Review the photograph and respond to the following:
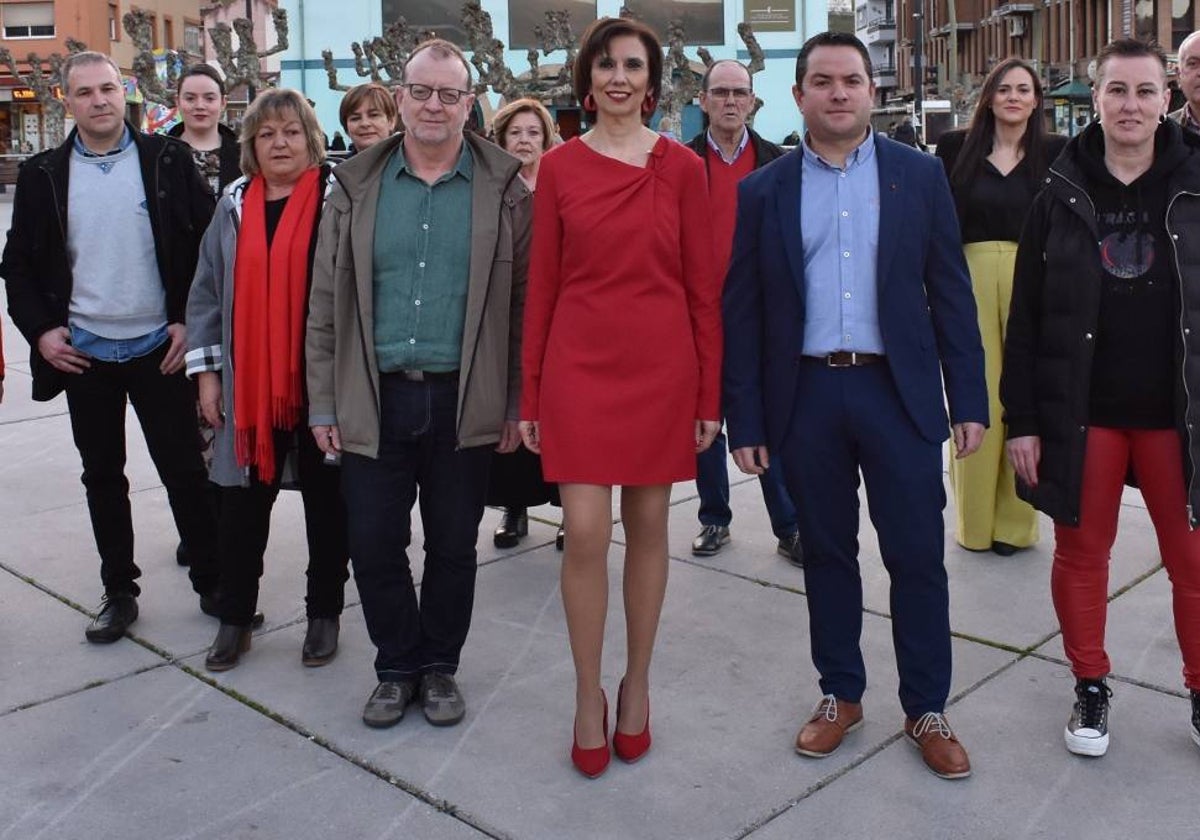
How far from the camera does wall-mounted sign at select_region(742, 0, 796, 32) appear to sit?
1668 inches

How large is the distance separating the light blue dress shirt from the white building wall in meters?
40.0

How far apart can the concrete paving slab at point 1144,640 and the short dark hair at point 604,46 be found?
2.32m

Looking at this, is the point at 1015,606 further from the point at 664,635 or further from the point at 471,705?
the point at 471,705

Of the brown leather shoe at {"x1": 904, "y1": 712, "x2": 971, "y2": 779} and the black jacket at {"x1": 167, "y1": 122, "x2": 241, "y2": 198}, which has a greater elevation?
the black jacket at {"x1": 167, "y1": 122, "x2": 241, "y2": 198}

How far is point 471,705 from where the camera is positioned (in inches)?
157

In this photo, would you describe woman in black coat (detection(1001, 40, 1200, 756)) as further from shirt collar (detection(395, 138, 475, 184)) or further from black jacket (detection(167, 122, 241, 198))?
black jacket (detection(167, 122, 241, 198))

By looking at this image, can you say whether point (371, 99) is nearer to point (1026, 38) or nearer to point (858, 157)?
point (858, 157)

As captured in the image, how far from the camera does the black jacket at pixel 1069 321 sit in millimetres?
3377

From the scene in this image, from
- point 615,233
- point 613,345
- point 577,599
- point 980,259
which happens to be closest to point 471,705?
point 577,599

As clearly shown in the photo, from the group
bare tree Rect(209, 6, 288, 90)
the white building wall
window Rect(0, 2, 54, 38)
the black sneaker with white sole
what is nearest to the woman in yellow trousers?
the black sneaker with white sole

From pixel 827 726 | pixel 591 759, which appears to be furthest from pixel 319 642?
pixel 827 726

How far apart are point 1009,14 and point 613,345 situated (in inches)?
2633

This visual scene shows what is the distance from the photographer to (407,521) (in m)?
3.91

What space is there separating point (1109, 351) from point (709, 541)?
7.83 feet
